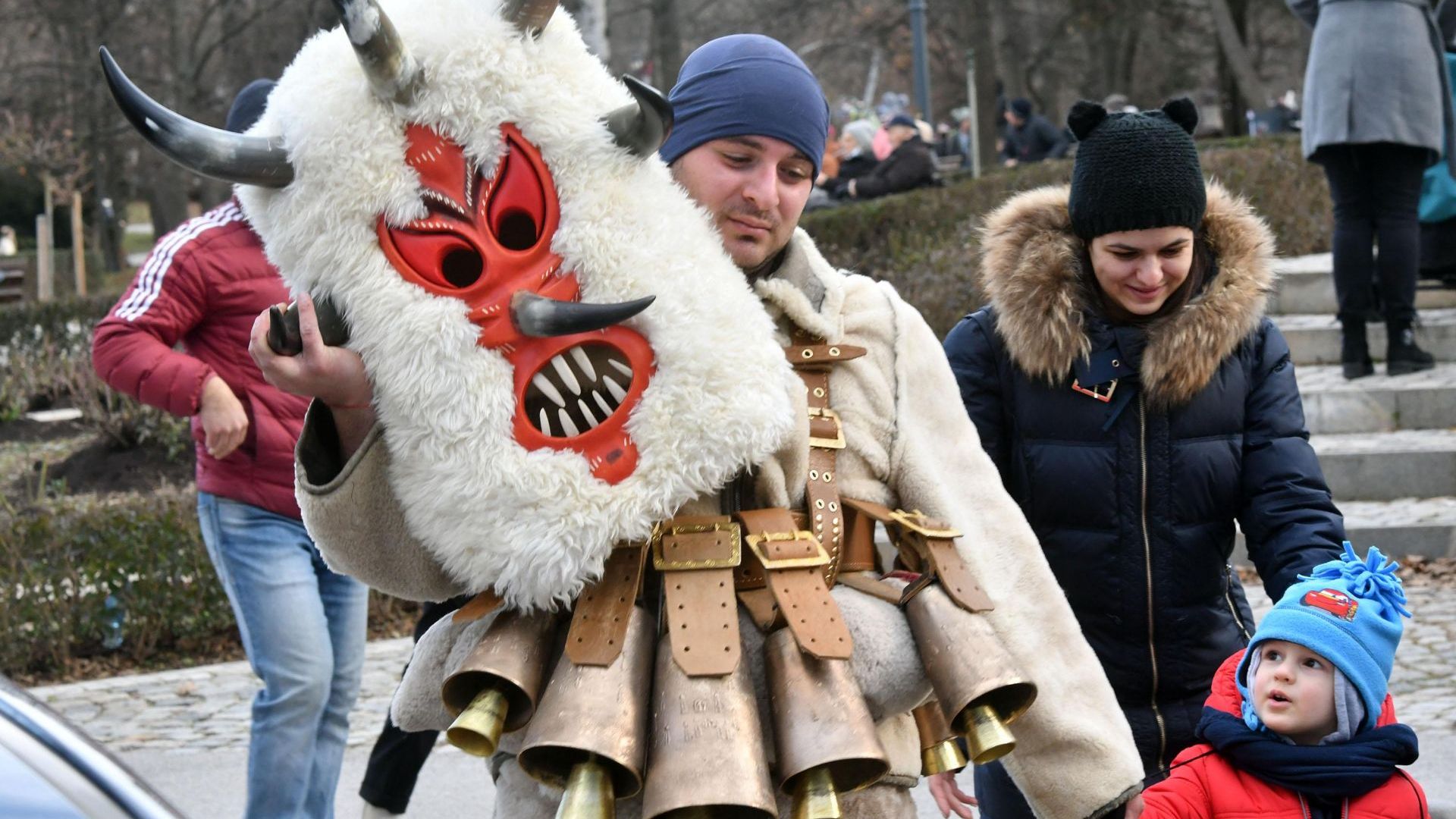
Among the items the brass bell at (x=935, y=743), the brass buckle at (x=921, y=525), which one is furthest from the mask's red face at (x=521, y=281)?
the brass bell at (x=935, y=743)

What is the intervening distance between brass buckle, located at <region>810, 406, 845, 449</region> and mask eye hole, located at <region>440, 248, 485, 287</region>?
0.59 metres

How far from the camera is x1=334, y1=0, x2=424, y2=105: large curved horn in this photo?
2.27 m

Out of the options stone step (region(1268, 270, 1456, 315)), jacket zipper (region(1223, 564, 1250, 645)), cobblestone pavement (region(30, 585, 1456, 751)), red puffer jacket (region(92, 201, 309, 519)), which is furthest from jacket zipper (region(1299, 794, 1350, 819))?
stone step (region(1268, 270, 1456, 315))

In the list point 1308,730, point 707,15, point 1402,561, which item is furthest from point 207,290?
point 707,15

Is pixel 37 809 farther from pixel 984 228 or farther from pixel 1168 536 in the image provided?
pixel 984 228

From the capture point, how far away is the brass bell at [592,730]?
225cm

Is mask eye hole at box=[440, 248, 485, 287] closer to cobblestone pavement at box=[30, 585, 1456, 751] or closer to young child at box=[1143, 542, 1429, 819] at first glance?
young child at box=[1143, 542, 1429, 819]

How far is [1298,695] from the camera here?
9.48 ft

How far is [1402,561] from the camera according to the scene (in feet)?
25.1

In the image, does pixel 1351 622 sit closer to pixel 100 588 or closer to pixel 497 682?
pixel 497 682

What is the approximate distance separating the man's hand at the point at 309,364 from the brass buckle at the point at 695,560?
486 millimetres

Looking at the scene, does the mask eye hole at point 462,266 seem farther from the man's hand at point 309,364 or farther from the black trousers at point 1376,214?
the black trousers at point 1376,214

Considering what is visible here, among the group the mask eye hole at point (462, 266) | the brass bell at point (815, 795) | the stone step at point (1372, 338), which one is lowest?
the stone step at point (1372, 338)

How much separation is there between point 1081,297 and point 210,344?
8.53ft
